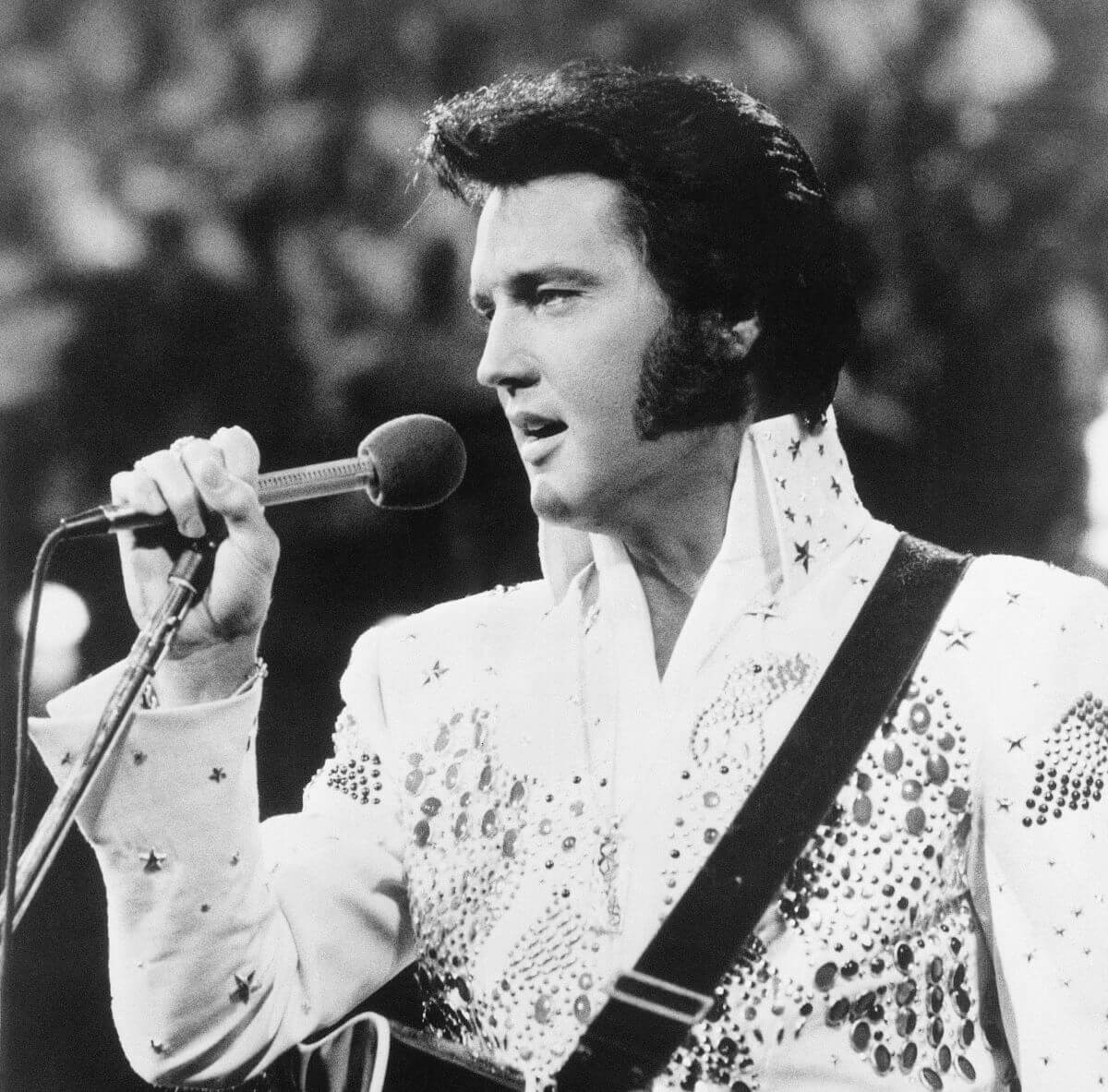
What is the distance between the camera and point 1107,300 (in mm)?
1288

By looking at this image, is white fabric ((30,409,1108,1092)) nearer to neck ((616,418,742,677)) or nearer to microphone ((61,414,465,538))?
neck ((616,418,742,677))

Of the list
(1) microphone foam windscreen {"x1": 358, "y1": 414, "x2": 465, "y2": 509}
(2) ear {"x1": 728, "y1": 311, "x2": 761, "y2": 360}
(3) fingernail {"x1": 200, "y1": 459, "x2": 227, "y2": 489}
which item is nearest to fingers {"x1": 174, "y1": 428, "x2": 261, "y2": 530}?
(3) fingernail {"x1": 200, "y1": 459, "x2": 227, "y2": 489}

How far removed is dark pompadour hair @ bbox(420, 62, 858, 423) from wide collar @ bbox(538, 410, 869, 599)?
0.05 meters

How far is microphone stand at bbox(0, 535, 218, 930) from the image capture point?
779 mm

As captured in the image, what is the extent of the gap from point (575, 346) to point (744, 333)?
0.19m

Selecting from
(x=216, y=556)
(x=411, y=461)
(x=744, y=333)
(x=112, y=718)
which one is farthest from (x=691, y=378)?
(x=112, y=718)

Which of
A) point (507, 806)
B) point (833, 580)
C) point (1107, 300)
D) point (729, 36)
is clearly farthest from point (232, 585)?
point (1107, 300)

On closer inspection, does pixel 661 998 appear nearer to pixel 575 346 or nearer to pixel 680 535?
pixel 680 535

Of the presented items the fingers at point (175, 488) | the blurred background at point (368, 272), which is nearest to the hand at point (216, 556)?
the fingers at point (175, 488)

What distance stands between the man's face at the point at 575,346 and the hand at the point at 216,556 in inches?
11.9

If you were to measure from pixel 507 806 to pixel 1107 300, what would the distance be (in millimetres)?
736

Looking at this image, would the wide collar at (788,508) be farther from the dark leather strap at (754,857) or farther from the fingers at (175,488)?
the fingers at (175,488)

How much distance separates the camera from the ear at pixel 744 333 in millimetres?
1244

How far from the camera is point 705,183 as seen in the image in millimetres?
1205
